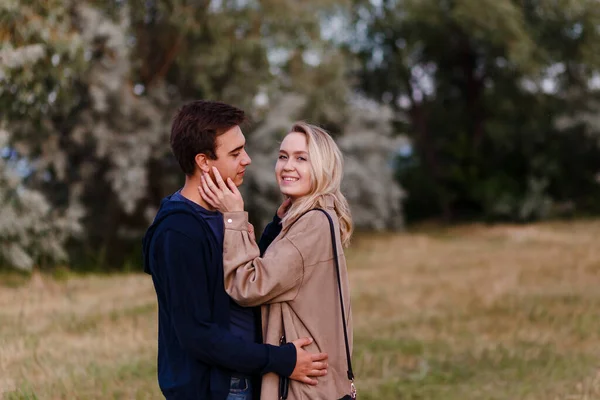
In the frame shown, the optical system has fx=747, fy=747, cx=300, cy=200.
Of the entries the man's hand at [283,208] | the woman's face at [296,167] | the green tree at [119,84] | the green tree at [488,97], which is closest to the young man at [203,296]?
the woman's face at [296,167]

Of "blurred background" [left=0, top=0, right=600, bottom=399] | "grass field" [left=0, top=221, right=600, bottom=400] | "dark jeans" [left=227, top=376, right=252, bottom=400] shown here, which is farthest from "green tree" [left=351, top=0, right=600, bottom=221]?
"dark jeans" [left=227, top=376, right=252, bottom=400]

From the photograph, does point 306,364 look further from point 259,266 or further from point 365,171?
point 365,171

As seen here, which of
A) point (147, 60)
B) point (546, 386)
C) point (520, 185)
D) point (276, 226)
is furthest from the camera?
point (520, 185)

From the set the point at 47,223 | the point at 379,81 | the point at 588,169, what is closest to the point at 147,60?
the point at 47,223

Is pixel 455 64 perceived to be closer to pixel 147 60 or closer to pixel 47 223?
pixel 147 60

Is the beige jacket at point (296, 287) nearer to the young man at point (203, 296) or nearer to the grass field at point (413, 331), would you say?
the young man at point (203, 296)

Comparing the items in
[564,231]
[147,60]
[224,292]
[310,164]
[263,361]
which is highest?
[147,60]

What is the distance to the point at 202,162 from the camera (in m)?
2.87

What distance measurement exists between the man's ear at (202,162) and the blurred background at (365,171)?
305 cm

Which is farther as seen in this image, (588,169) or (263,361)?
(588,169)

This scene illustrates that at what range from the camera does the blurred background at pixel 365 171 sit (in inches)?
278

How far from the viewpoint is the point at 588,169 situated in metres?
23.3

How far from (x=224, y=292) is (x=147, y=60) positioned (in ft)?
40.0

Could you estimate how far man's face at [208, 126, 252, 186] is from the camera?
286 cm
